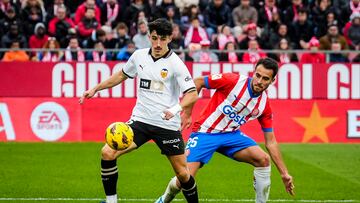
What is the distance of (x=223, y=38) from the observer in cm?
2330

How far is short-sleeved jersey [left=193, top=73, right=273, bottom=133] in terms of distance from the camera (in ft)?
37.1

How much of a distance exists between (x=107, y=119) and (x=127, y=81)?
1.02 m

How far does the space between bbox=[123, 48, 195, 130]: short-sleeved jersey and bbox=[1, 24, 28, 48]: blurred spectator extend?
1309 cm

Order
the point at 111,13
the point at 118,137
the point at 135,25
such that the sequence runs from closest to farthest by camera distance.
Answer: the point at 118,137 → the point at 135,25 → the point at 111,13

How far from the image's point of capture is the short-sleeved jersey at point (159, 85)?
11.0m

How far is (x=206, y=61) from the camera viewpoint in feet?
72.0

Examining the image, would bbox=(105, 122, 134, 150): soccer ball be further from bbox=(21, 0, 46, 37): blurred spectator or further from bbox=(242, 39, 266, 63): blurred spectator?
bbox=(21, 0, 46, 37): blurred spectator

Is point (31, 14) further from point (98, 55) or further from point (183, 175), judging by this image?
point (183, 175)

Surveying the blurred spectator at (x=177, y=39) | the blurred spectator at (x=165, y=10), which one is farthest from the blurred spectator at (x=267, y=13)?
the blurred spectator at (x=177, y=39)

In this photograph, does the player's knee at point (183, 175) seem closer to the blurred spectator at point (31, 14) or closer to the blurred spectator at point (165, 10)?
the blurred spectator at point (165, 10)

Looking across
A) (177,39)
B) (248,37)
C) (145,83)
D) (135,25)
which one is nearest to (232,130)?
(145,83)

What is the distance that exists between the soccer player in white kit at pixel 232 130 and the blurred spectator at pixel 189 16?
41.8 ft

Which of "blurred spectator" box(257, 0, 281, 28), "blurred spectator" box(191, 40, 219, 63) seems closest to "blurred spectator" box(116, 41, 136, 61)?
"blurred spectator" box(191, 40, 219, 63)

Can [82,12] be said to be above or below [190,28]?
above
